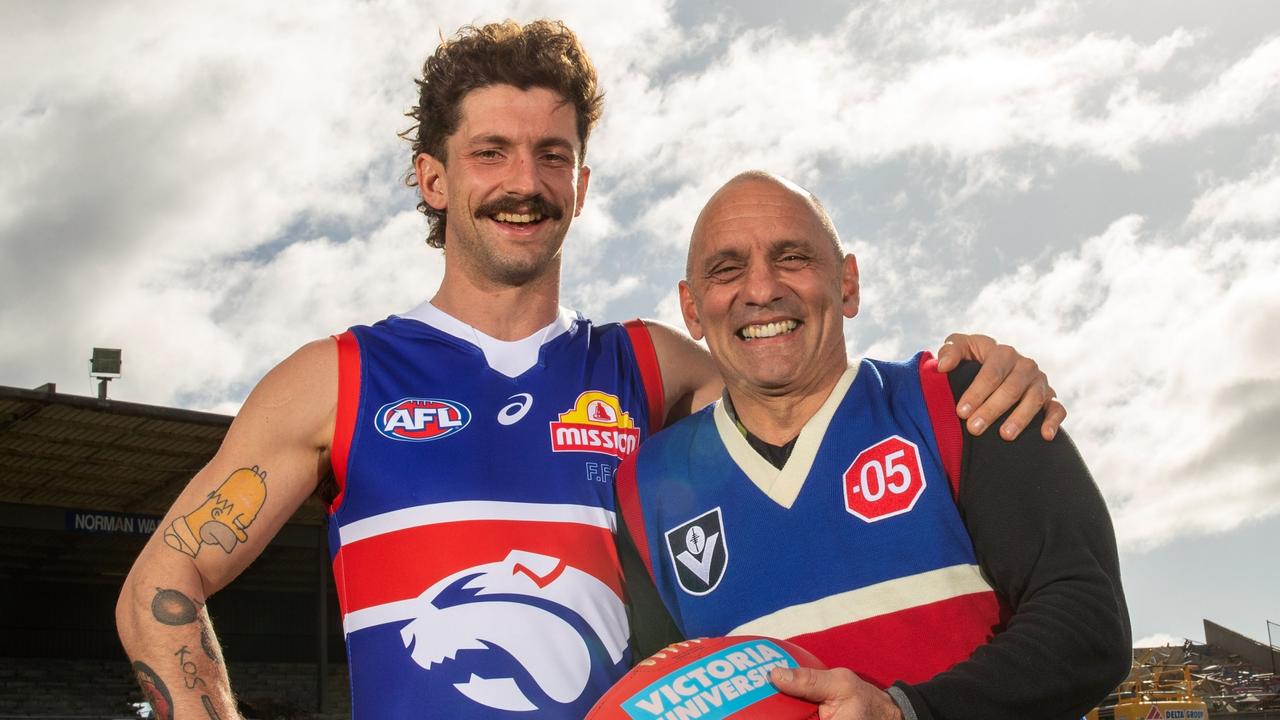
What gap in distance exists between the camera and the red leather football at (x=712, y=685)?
7.64 feet

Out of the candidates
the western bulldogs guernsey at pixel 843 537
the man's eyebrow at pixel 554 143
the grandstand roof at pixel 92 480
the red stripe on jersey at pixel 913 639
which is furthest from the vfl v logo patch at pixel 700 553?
the grandstand roof at pixel 92 480

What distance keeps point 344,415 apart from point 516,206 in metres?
0.80

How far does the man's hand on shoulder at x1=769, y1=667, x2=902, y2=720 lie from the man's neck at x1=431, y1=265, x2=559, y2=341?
166 centimetres

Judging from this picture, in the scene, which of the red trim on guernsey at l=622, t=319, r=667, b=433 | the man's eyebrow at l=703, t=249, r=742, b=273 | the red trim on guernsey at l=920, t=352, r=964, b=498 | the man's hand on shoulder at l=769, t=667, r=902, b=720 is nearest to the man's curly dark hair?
the red trim on guernsey at l=622, t=319, r=667, b=433

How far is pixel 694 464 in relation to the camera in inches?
124

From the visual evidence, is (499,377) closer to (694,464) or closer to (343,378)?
(343,378)

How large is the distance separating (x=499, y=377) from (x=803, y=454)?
3.27 feet

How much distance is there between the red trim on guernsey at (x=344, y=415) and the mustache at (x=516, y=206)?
0.57 m

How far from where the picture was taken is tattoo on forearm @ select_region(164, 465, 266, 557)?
3.23 meters

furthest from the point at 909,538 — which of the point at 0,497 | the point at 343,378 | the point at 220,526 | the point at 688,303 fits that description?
the point at 0,497

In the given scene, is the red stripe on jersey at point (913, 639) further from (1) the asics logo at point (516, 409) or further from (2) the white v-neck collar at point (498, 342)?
(2) the white v-neck collar at point (498, 342)

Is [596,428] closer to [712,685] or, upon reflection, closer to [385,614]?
[385,614]

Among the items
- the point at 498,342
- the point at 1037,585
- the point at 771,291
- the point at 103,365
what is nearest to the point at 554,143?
the point at 498,342

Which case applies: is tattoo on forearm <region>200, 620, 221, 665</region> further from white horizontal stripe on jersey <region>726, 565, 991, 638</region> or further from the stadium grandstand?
the stadium grandstand
